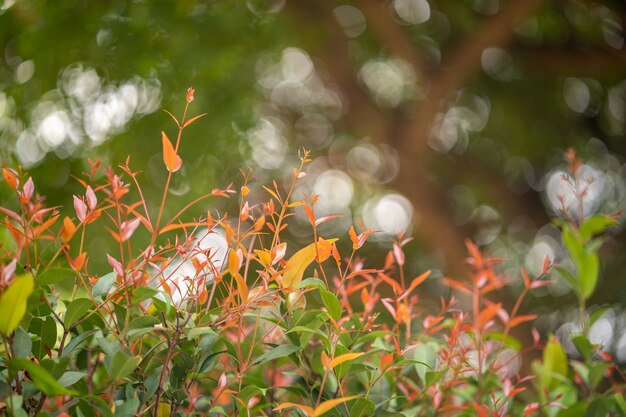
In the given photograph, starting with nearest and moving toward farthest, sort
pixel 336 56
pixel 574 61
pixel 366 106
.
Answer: pixel 574 61, pixel 336 56, pixel 366 106

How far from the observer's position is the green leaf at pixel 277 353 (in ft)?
1.74

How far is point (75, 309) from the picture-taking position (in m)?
0.51

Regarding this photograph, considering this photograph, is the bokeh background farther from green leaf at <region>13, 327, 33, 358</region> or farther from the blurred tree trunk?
green leaf at <region>13, 327, 33, 358</region>

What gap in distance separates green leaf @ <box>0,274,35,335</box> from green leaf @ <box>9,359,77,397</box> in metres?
0.03

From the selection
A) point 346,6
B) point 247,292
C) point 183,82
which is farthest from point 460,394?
point 346,6

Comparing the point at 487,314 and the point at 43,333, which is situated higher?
the point at 43,333

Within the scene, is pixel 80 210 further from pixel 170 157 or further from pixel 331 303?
pixel 331 303

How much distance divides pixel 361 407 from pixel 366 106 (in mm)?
2596

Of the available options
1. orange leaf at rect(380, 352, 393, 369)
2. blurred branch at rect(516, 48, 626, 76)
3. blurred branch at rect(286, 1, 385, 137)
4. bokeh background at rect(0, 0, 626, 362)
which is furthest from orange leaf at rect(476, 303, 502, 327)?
blurred branch at rect(516, 48, 626, 76)

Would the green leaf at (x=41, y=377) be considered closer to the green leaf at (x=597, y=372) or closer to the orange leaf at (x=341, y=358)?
the orange leaf at (x=341, y=358)

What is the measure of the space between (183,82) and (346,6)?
1228mm

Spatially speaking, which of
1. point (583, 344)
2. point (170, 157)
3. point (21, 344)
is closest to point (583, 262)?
point (583, 344)

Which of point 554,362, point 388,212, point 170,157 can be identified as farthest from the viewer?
point 388,212

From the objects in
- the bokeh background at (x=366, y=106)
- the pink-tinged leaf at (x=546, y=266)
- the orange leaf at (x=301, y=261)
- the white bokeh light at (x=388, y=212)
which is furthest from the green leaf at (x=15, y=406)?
the white bokeh light at (x=388, y=212)
